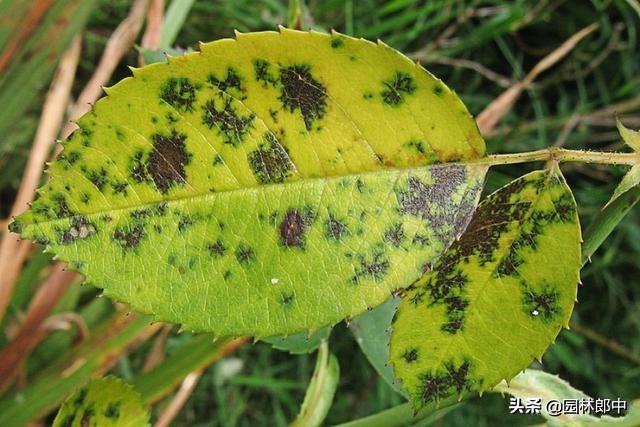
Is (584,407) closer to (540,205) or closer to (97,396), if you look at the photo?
(540,205)

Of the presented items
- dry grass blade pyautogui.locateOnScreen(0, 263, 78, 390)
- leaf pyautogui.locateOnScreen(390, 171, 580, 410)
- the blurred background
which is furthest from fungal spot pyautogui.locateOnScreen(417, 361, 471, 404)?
the blurred background

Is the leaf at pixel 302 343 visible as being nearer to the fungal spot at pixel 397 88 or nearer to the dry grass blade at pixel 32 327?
the fungal spot at pixel 397 88

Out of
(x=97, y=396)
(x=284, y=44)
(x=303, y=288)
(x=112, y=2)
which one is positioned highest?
(x=112, y=2)

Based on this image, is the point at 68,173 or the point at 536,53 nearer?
the point at 68,173

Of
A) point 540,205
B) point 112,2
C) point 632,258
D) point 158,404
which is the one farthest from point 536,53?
point 540,205

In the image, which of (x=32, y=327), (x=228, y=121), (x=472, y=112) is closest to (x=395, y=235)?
(x=228, y=121)

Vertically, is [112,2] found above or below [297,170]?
above

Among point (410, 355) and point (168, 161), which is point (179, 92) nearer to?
point (168, 161)
